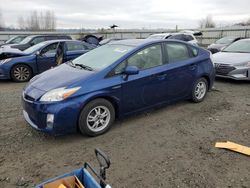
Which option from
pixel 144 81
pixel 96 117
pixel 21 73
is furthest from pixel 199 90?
pixel 21 73

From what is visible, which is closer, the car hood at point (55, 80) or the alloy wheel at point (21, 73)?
the car hood at point (55, 80)

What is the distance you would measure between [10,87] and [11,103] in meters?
2.10

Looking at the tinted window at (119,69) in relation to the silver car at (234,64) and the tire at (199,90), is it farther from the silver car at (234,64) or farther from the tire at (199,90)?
the silver car at (234,64)

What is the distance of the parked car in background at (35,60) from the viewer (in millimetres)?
8383

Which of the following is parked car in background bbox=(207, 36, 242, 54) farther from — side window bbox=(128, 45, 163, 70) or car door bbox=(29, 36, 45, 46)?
side window bbox=(128, 45, 163, 70)

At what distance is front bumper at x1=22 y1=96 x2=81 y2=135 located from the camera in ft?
12.4

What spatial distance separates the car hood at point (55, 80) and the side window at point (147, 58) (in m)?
0.83

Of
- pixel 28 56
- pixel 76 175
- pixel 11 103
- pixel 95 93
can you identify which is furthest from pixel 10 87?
pixel 76 175

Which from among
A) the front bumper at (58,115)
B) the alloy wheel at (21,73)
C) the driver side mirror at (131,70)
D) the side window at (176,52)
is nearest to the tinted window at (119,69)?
the driver side mirror at (131,70)

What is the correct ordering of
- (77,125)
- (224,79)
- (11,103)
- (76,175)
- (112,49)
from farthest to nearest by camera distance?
(224,79)
(11,103)
(112,49)
(77,125)
(76,175)

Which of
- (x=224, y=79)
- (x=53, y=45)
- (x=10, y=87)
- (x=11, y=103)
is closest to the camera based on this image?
(x=11, y=103)

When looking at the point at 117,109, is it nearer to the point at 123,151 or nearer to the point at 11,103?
the point at 123,151

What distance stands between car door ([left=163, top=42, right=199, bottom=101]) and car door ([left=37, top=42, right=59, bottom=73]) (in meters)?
5.14

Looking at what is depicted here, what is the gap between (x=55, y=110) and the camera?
3756 millimetres
